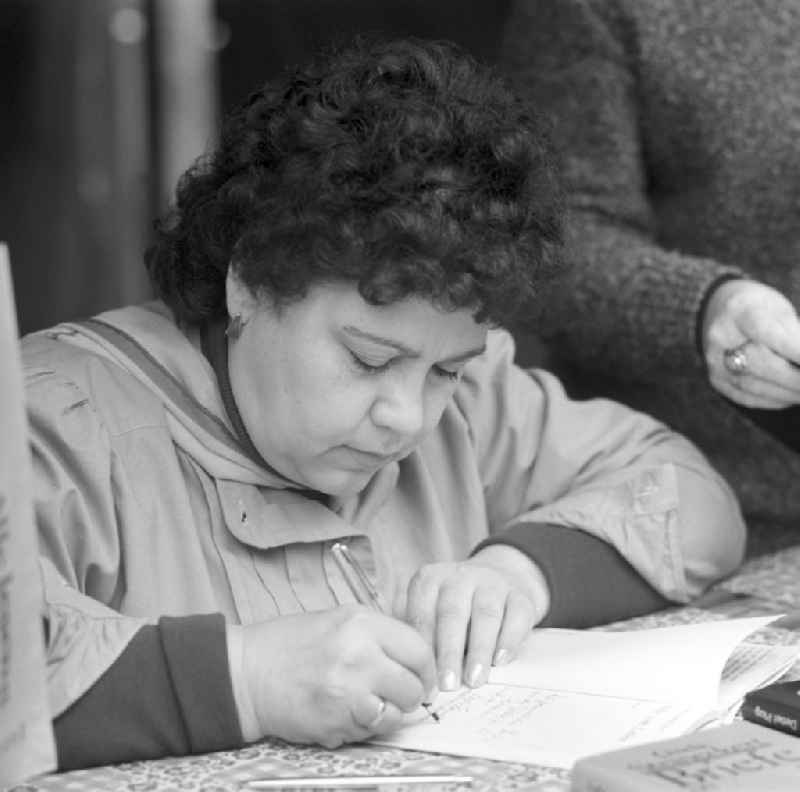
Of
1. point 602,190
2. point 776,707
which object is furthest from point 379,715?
point 602,190

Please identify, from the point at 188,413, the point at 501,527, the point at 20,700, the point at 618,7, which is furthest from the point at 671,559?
the point at 20,700

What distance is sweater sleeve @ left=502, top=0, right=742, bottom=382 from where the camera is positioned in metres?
1.77

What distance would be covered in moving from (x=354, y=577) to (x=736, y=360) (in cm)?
48

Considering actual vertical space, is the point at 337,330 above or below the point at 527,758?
above

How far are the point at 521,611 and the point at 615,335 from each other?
575 mm

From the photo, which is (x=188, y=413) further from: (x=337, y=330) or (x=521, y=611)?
(x=521, y=611)

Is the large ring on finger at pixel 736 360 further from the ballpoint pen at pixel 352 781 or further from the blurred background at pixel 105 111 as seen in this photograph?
the blurred background at pixel 105 111

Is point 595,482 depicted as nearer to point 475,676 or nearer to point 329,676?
point 475,676

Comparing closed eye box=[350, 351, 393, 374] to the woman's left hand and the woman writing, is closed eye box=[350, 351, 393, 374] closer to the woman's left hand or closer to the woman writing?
the woman writing

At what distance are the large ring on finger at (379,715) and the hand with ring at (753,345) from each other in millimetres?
628

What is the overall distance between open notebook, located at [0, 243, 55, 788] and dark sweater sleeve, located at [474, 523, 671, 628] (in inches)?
25.9

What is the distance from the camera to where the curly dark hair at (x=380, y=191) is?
1.26m

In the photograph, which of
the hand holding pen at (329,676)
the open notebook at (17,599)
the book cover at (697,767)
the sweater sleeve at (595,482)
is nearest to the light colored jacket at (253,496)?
the sweater sleeve at (595,482)

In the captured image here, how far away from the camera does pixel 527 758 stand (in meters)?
1.05
